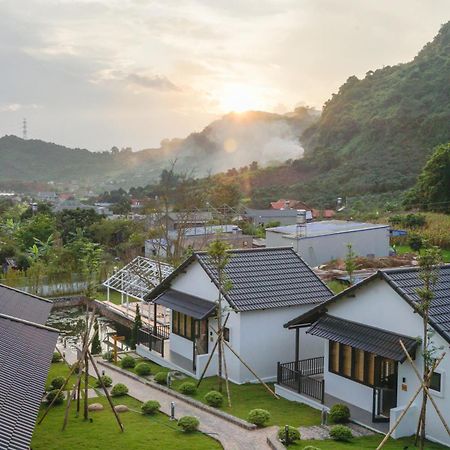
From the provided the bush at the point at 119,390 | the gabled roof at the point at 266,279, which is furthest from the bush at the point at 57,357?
the bush at the point at 119,390

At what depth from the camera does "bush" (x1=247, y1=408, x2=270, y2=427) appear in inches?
566

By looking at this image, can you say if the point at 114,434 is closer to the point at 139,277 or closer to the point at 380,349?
the point at 380,349

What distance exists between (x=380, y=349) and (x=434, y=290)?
2022 mm

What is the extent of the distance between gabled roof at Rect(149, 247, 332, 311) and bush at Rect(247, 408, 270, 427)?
3.95 meters

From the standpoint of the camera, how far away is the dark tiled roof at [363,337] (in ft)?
45.1

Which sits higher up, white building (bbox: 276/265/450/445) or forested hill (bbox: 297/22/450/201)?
forested hill (bbox: 297/22/450/201)

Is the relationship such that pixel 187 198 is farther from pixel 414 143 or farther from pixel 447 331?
pixel 414 143

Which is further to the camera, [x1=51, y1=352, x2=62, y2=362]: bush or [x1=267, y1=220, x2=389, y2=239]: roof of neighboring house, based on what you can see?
[x1=267, y1=220, x2=389, y2=239]: roof of neighboring house

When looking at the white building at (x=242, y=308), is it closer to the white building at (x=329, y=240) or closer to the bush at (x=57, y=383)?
the bush at (x=57, y=383)

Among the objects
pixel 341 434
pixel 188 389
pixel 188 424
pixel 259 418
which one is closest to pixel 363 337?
pixel 341 434

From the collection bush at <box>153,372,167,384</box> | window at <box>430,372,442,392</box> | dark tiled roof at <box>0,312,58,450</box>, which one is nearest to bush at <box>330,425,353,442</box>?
window at <box>430,372,442,392</box>

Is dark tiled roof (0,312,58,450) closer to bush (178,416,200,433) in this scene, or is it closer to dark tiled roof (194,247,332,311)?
bush (178,416,200,433)

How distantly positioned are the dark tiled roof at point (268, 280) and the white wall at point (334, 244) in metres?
16.5

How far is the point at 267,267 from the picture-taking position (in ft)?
66.5
